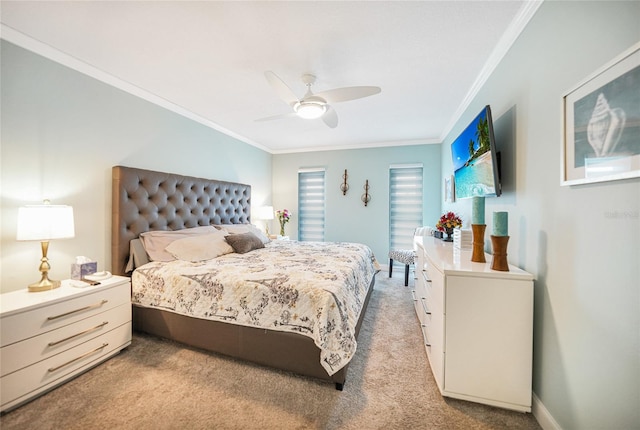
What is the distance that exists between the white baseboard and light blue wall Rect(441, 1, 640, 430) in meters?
0.03

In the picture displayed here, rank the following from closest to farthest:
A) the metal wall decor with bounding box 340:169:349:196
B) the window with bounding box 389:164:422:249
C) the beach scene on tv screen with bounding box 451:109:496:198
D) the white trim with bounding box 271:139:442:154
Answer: the beach scene on tv screen with bounding box 451:109:496:198 < the white trim with bounding box 271:139:442:154 < the window with bounding box 389:164:422:249 < the metal wall decor with bounding box 340:169:349:196

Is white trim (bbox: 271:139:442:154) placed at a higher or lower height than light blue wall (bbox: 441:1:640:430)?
higher

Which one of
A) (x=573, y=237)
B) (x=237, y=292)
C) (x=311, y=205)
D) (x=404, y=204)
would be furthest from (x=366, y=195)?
(x=573, y=237)

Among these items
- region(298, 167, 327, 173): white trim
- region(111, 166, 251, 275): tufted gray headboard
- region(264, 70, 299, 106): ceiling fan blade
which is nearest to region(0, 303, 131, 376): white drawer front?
region(111, 166, 251, 275): tufted gray headboard

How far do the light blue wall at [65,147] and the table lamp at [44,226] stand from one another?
215 millimetres

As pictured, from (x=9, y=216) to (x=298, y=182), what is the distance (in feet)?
13.2

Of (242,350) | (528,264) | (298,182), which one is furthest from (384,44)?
(298,182)

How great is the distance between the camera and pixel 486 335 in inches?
56.4

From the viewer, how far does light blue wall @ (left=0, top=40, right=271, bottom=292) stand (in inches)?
69.1

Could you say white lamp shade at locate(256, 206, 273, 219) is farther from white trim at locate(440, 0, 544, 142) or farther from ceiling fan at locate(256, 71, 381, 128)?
white trim at locate(440, 0, 544, 142)

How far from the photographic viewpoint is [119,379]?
67.1 inches

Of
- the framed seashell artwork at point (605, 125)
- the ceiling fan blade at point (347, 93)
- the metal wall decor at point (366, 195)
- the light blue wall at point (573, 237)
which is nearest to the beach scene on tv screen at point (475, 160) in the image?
the light blue wall at point (573, 237)

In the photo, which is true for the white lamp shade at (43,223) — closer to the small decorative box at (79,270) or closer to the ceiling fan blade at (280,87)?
the small decorative box at (79,270)

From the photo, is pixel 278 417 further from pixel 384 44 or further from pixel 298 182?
pixel 298 182
